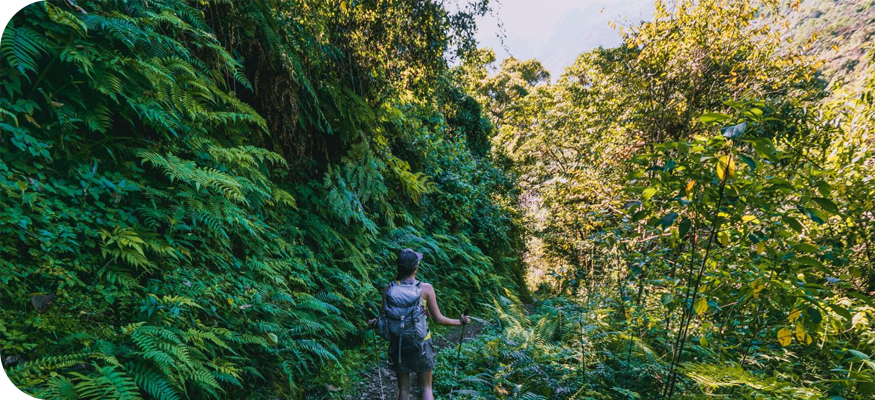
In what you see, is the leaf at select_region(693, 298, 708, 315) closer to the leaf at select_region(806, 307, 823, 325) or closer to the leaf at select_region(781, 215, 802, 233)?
the leaf at select_region(806, 307, 823, 325)

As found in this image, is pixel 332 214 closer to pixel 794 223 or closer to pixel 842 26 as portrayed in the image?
pixel 794 223

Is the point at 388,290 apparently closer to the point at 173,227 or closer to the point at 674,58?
the point at 173,227

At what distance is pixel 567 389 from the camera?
11.8 ft

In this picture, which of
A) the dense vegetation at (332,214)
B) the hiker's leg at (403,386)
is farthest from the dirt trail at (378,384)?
the hiker's leg at (403,386)

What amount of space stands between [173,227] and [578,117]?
10917mm

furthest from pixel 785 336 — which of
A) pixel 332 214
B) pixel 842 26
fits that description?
pixel 842 26

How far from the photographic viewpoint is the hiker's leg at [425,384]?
3.22 m

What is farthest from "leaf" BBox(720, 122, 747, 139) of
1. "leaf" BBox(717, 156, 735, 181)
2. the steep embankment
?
the steep embankment

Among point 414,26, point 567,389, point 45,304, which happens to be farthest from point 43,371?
point 414,26

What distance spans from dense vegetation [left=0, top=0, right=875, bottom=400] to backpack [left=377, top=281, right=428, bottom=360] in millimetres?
822

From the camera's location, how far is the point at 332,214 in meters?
5.43

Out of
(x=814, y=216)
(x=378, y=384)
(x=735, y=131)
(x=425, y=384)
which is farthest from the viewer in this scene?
(x=378, y=384)

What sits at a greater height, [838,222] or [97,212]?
[838,222]

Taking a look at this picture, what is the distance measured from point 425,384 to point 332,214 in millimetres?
3026
